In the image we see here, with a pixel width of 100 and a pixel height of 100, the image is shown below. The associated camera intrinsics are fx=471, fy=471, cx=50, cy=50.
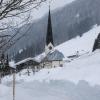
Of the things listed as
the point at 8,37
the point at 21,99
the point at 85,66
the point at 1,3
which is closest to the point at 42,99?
the point at 21,99

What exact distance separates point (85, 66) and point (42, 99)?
12.8 feet

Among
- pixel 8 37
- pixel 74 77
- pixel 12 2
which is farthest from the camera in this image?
pixel 74 77

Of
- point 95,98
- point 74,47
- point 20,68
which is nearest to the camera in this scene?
point 95,98

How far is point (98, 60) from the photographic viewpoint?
1639cm

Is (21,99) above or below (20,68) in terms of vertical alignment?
below

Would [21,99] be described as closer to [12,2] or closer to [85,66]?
[85,66]

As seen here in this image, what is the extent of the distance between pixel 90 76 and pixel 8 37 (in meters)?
6.45

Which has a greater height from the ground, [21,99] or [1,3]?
[1,3]

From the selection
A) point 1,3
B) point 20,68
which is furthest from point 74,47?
point 1,3

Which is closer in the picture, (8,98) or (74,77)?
(8,98)

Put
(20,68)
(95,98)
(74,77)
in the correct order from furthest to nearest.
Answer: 1. (20,68)
2. (74,77)
3. (95,98)

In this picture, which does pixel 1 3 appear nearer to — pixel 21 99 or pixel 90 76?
pixel 21 99

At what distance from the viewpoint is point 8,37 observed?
26.4 ft

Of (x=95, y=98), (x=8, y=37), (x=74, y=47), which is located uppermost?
(x=74, y=47)
